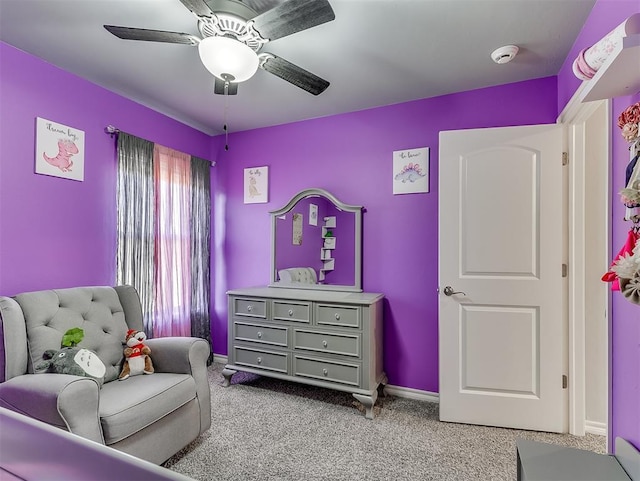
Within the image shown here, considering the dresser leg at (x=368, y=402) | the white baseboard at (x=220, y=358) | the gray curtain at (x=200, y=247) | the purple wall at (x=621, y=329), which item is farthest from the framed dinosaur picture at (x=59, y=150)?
the purple wall at (x=621, y=329)

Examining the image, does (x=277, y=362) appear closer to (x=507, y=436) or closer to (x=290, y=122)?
(x=507, y=436)

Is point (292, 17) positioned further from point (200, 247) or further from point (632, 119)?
point (200, 247)

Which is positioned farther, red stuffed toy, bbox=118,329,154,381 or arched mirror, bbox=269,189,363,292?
arched mirror, bbox=269,189,363,292

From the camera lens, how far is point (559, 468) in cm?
109

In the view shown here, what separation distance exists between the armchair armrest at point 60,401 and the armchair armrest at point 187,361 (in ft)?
1.77

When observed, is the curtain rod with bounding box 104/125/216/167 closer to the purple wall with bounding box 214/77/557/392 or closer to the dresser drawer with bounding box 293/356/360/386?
the purple wall with bounding box 214/77/557/392

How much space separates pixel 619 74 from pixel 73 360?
2.54m

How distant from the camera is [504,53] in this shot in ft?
6.63

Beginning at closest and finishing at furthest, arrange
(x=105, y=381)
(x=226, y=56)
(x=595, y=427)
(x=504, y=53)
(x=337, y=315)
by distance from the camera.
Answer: (x=226, y=56), (x=105, y=381), (x=504, y=53), (x=595, y=427), (x=337, y=315)

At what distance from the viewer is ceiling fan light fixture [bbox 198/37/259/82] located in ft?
4.82

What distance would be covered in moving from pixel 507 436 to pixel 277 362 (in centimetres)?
167

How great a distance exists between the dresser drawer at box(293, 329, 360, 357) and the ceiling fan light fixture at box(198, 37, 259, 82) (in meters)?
1.85

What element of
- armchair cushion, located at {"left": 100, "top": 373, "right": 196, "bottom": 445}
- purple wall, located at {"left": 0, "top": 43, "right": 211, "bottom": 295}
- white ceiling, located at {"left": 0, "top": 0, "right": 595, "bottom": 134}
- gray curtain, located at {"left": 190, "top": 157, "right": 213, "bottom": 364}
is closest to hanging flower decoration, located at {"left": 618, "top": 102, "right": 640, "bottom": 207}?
white ceiling, located at {"left": 0, "top": 0, "right": 595, "bottom": 134}

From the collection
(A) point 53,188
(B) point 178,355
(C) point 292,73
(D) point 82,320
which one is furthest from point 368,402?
(A) point 53,188
